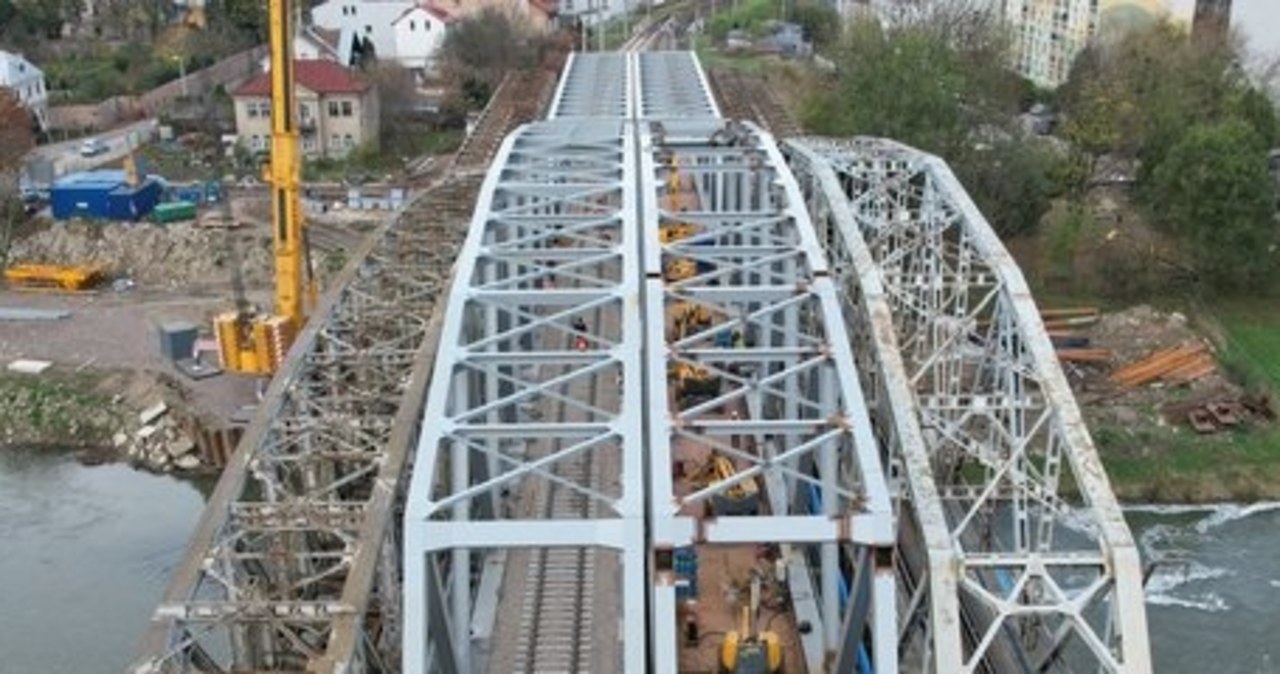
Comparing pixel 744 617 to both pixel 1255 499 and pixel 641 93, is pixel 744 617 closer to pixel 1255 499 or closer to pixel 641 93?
pixel 1255 499

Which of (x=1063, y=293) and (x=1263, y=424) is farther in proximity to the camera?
(x=1063, y=293)

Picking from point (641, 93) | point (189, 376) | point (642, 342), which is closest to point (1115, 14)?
point (641, 93)

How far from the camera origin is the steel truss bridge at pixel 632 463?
12117 mm

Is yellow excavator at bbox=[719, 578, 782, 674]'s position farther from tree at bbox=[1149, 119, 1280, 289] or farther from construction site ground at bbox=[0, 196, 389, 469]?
tree at bbox=[1149, 119, 1280, 289]

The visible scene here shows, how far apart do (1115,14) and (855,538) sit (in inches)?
1559

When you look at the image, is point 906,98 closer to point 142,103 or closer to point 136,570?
point 136,570

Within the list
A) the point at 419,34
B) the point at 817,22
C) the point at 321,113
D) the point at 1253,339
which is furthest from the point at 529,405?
the point at 817,22

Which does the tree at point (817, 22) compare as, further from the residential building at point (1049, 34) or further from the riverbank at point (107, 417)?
the riverbank at point (107, 417)

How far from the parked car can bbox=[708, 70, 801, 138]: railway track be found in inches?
834

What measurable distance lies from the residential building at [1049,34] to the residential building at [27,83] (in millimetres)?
36566

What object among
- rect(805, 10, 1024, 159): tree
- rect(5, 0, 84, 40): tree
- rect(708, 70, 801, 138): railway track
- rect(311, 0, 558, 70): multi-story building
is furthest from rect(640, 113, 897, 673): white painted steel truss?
rect(5, 0, 84, 40): tree

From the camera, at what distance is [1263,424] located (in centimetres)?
2908

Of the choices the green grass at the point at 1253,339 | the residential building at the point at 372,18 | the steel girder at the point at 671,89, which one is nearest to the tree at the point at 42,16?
the residential building at the point at 372,18

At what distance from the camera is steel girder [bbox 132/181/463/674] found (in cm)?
1180
